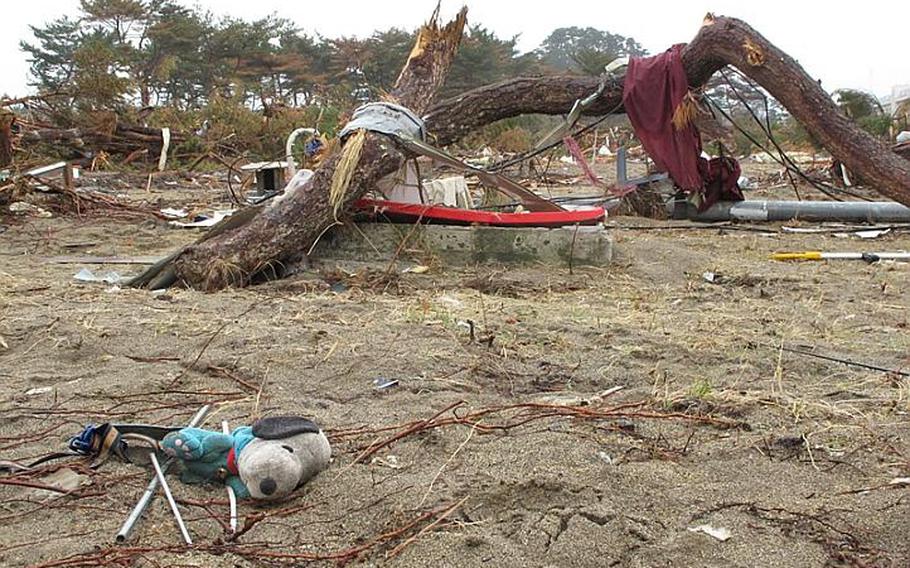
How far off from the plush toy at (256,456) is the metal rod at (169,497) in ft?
0.16

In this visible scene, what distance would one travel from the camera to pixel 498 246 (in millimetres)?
5852

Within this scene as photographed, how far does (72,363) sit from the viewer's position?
3318 millimetres

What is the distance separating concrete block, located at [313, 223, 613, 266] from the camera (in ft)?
19.1

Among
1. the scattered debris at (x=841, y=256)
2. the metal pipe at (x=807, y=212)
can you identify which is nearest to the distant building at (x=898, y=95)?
the metal pipe at (x=807, y=212)

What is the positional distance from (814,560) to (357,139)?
13.9 feet

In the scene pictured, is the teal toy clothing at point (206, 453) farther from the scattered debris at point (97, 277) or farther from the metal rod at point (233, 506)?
the scattered debris at point (97, 277)

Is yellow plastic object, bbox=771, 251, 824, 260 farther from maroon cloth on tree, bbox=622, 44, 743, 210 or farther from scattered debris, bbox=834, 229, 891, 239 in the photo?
scattered debris, bbox=834, 229, 891, 239

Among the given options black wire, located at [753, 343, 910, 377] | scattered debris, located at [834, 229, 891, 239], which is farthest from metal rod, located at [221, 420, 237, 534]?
scattered debris, located at [834, 229, 891, 239]

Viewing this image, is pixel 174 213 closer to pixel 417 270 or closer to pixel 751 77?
pixel 417 270

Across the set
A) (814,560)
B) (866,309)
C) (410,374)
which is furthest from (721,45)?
(814,560)

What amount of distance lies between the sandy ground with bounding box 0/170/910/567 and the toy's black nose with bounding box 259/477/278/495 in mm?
49

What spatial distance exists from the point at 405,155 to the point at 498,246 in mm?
874

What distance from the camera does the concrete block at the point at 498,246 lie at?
19.1 ft

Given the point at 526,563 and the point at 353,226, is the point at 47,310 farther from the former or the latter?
the point at 526,563
